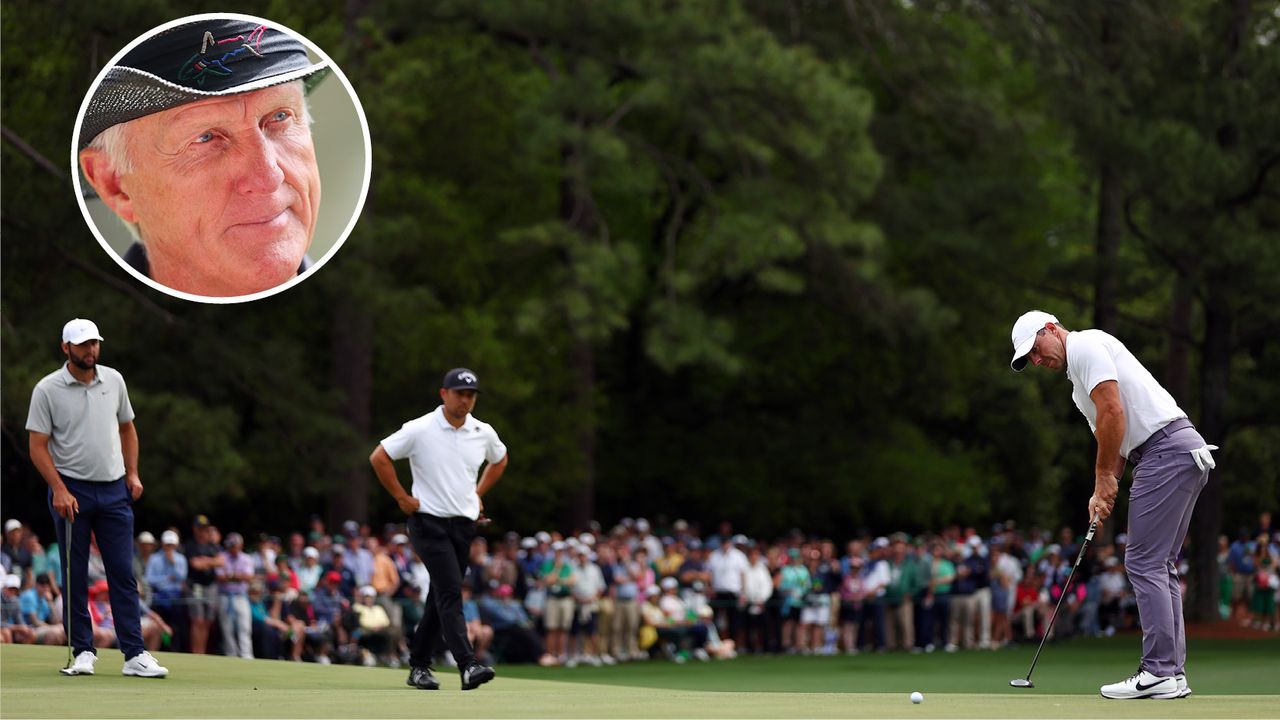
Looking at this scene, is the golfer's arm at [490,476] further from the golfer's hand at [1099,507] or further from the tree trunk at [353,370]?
the tree trunk at [353,370]

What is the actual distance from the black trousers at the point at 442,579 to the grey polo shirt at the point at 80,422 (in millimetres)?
1734

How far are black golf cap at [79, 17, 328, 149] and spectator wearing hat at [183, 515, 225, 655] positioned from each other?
11.1m

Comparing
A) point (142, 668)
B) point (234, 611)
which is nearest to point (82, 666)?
point (142, 668)

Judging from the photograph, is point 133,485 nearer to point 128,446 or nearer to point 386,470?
point 128,446

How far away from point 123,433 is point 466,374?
1959mm

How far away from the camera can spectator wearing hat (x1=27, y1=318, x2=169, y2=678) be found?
1012cm

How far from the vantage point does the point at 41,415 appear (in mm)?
10156

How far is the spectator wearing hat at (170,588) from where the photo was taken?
20.8 metres

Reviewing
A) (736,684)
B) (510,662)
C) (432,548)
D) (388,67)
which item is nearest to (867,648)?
(510,662)

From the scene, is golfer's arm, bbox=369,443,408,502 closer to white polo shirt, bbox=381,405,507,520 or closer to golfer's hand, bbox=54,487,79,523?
white polo shirt, bbox=381,405,507,520

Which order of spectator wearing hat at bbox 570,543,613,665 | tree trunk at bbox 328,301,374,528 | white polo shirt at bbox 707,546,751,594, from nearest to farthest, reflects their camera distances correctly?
spectator wearing hat at bbox 570,543,613,665, white polo shirt at bbox 707,546,751,594, tree trunk at bbox 328,301,374,528

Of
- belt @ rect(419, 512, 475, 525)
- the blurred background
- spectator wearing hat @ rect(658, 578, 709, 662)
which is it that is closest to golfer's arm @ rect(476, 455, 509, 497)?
belt @ rect(419, 512, 475, 525)

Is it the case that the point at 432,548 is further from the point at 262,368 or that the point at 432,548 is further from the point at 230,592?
the point at 262,368

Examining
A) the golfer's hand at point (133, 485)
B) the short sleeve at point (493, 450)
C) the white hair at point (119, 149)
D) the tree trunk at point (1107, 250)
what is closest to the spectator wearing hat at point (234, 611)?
the short sleeve at point (493, 450)
